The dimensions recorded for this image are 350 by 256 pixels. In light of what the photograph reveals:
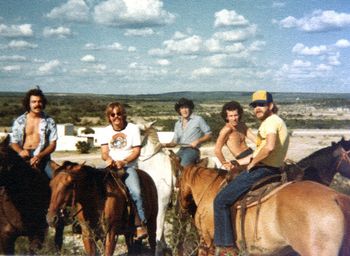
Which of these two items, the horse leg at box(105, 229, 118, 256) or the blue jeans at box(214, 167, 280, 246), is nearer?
the blue jeans at box(214, 167, 280, 246)

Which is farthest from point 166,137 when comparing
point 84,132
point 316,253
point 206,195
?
point 316,253

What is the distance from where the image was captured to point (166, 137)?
25922 mm

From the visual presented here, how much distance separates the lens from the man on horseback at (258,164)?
5230mm

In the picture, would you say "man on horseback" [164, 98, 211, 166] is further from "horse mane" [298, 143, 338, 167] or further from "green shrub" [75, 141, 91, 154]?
"green shrub" [75, 141, 91, 154]

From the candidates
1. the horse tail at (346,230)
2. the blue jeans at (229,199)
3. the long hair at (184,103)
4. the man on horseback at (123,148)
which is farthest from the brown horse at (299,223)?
the long hair at (184,103)

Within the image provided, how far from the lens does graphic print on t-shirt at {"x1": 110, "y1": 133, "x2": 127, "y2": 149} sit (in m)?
6.46

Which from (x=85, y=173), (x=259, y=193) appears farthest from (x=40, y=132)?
(x=259, y=193)

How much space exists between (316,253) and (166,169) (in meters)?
3.86

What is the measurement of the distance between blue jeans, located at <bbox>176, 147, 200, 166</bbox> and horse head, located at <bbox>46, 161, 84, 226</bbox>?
8.73 feet

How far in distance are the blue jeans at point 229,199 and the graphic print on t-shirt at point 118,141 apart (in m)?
1.63

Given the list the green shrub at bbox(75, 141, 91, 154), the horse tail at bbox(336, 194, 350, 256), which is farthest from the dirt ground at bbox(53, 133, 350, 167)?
the horse tail at bbox(336, 194, 350, 256)

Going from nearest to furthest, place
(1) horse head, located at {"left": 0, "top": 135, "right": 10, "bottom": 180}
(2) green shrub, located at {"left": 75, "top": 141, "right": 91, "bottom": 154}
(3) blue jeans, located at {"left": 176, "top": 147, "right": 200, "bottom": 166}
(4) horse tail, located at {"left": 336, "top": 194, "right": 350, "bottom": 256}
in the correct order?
(4) horse tail, located at {"left": 336, "top": 194, "right": 350, "bottom": 256} < (1) horse head, located at {"left": 0, "top": 135, "right": 10, "bottom": 180} < (3) blue jeans, located at {"left": 176, "top": 147, "right": 200, "bottom": 166} < (2) green shrub, located at {"left": 75, "top": 141, "right": 91, "bottom": 154}

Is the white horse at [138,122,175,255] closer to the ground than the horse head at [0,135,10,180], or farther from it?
closer to the ground

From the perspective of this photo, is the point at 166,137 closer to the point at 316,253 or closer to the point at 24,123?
the point at 24,123
